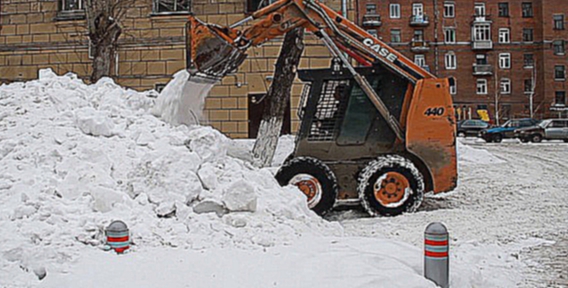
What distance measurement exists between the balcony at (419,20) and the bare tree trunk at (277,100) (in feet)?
176

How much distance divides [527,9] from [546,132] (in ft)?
111

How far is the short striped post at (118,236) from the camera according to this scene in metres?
5.91

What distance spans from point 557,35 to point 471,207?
59.2 metres

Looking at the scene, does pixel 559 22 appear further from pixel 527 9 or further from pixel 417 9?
pixel 417 9

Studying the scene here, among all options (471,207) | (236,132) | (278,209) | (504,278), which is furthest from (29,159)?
(236,132)

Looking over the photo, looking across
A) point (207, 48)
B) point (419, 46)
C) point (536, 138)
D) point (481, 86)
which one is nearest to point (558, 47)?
point (481, 86)

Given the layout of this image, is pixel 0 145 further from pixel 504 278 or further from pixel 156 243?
pixel 504 278

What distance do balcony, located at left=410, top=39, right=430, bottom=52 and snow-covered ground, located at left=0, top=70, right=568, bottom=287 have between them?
5605cm

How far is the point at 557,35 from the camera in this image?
64.8m

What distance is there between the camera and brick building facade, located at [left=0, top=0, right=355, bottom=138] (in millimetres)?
20547

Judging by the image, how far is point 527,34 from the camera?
65.6 metres

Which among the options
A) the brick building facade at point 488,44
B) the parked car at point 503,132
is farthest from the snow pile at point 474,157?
the brick building facade at point 488,44

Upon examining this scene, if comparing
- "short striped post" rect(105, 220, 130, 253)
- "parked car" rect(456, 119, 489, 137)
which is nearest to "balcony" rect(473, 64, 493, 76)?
"parked car" rect(456, 119, 489, 137)

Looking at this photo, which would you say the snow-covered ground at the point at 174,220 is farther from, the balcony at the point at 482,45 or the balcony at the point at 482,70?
the balcony at the point at 482,45
